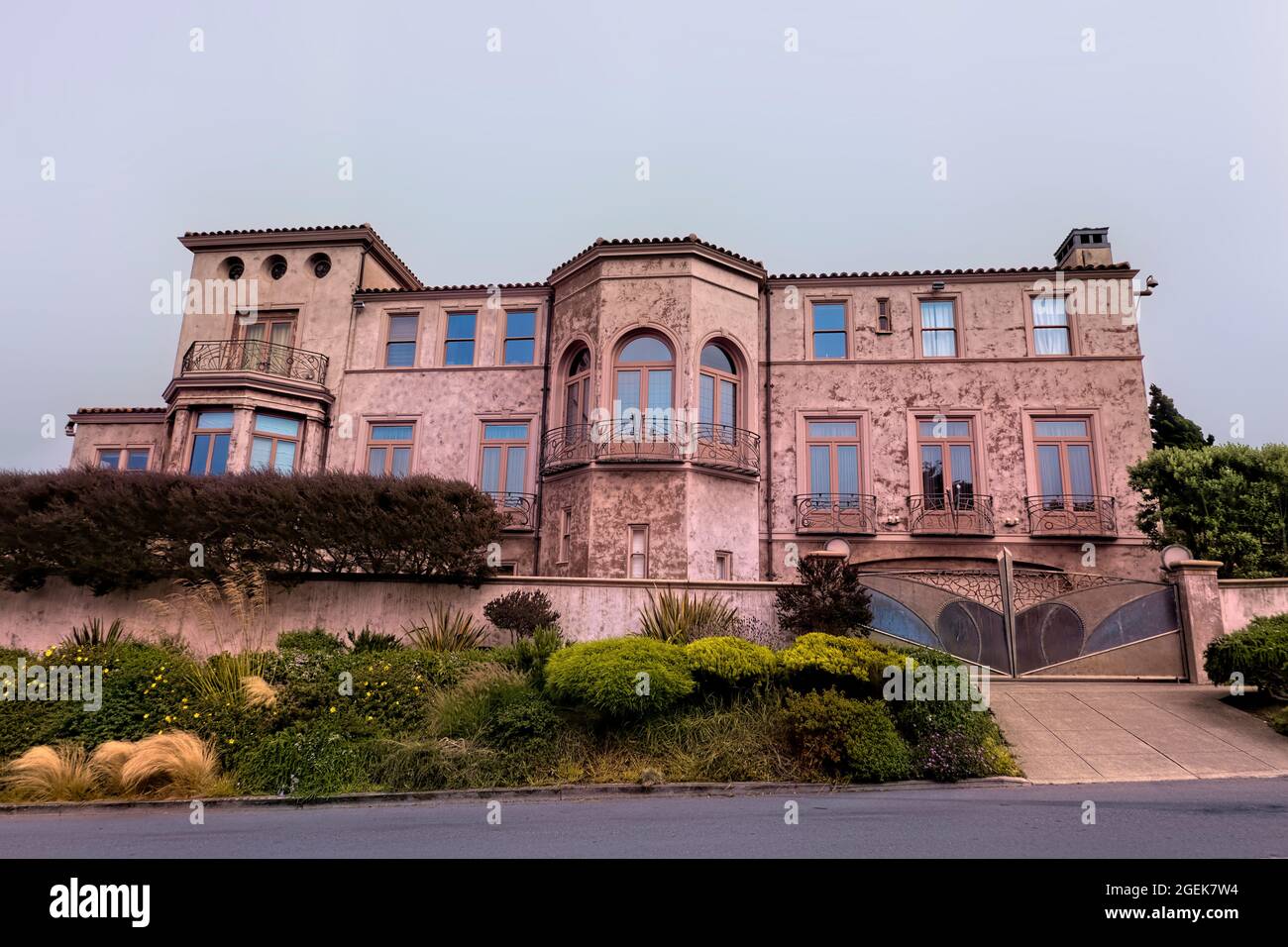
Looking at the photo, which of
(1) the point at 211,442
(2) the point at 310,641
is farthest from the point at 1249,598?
(1) the point at 211,442

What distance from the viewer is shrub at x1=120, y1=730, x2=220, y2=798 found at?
9.23 meters

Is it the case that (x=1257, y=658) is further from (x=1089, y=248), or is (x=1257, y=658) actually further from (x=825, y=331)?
(x=1089, y=248)

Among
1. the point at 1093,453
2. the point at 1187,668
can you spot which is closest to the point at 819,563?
the point at 1187,668

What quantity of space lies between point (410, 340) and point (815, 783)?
18.1m

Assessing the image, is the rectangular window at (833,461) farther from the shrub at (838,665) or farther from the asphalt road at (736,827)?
the asphalt road at (736,827)

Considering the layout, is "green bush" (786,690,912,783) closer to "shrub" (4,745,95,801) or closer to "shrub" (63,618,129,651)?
"shrub" (4,745,95,801)

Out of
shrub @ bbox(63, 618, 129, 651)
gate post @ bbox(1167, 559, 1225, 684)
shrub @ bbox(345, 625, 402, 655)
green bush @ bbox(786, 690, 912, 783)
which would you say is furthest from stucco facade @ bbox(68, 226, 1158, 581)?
green bush @ bbox(786, 690, 912, 783)

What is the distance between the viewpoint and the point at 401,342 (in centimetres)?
2300

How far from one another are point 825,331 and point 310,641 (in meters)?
15.4

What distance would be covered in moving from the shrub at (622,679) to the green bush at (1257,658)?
7916 mm

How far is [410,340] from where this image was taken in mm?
22984

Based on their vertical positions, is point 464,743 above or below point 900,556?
below

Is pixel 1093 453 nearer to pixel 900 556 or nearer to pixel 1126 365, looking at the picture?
pixel 1126 365

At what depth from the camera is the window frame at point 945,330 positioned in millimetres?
21375
